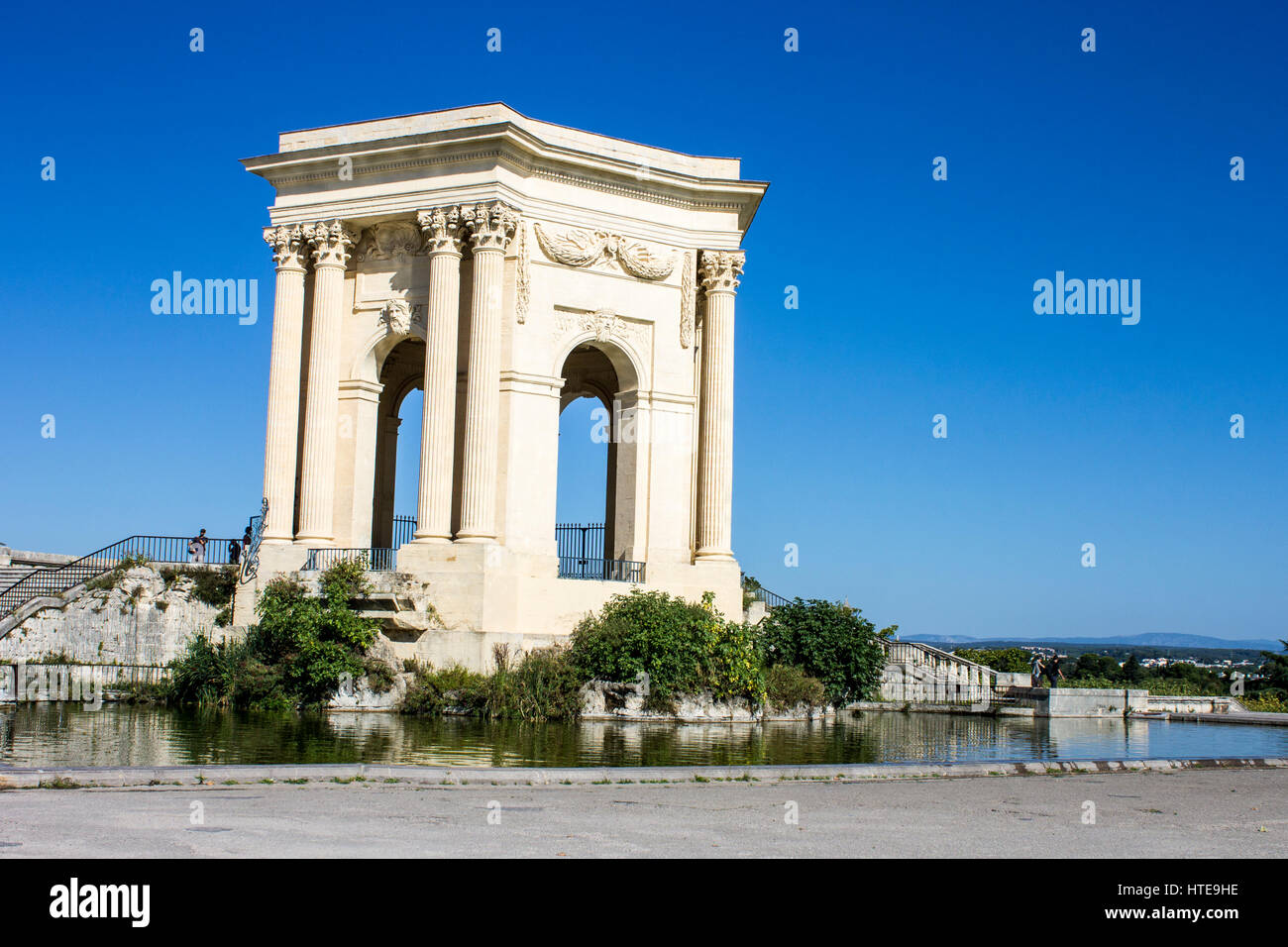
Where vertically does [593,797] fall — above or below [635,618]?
below

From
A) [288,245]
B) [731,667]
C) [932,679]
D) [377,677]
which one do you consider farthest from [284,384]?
[932,679]

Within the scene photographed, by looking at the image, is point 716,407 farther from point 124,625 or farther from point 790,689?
point 124,625

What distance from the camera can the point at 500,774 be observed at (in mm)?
14891

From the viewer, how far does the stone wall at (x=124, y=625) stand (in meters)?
31.8

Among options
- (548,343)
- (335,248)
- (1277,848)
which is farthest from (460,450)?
(1277,848)

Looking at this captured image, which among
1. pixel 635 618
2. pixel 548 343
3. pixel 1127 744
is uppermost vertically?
pixel 548 343

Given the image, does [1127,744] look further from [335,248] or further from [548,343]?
[335,248]

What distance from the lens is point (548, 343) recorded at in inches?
1346

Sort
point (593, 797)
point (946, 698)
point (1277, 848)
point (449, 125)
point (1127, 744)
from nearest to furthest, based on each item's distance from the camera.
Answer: point (1277, 848) < point (593, 797) < point (1127, 744) < point (449, 125) < point (946, 698)

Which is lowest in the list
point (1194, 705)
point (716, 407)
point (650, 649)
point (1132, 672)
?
point (1194, 705)

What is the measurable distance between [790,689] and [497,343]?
37.8 ft

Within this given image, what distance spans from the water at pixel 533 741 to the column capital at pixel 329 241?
13.1 metres

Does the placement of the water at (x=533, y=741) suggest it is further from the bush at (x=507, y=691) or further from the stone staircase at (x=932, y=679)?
the stone staircase at (x=932, y=679)
